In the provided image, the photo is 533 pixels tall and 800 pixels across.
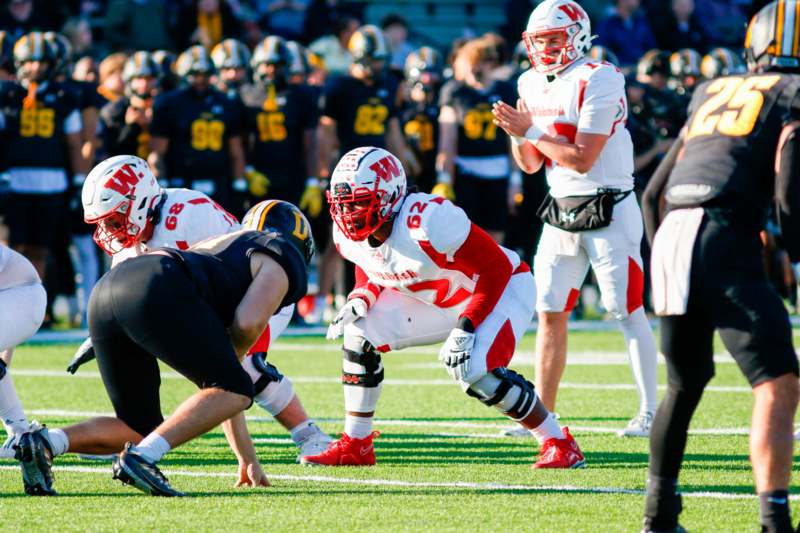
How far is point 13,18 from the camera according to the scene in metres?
15.7

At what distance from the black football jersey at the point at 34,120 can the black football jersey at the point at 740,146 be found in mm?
8259

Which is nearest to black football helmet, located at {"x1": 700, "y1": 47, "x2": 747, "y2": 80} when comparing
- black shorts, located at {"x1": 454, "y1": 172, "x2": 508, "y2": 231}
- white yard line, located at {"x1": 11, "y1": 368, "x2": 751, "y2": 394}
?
black shorts, located at {"x1": 454, "y1": 172, "x2": 508, "y2": 231}

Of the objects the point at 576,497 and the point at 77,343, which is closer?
the point at 576,497

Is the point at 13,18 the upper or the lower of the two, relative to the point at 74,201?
upper

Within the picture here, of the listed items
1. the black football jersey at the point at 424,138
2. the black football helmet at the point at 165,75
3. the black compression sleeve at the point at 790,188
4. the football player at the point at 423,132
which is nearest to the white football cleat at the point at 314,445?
the black compression sleeve at the point at 790,188

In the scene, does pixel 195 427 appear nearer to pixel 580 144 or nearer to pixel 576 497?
pixel 576 497

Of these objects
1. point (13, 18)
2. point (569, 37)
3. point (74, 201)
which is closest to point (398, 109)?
point (74, 201)

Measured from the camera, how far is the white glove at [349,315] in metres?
6.42

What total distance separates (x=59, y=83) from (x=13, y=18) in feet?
13.1

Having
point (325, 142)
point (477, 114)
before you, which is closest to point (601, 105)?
point (477, 114)

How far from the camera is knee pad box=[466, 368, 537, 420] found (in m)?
6.10

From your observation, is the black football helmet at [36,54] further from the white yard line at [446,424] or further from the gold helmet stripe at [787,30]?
the gold helmet stripe at [787,30]

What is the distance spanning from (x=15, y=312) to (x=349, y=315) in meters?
1.38

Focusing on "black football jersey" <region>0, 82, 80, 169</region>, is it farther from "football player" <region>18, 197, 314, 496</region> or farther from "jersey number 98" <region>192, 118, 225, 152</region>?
"football player" <region>18, 197, 314, 496</region>
